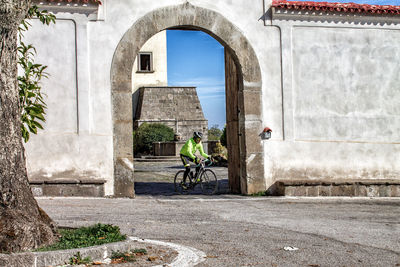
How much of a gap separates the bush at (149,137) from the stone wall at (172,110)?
337cm

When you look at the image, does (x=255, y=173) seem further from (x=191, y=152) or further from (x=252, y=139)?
(x=191, y=152)

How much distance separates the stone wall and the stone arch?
23.5m

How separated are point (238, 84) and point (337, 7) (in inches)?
111

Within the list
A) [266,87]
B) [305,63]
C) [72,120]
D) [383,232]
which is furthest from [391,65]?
[72,120]

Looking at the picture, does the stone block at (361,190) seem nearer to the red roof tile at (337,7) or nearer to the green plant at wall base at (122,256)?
the red roof tile at (337,7)

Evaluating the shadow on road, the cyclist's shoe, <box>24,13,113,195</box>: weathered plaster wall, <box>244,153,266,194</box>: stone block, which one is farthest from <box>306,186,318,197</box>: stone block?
<box>24,13,113,195</box>: weathered plaster wall

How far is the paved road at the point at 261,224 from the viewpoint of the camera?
538cm

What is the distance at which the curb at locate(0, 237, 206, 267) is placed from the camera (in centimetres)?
450

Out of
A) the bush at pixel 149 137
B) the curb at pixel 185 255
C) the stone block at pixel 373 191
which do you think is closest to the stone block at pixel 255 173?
the stone block at pixel 373 191

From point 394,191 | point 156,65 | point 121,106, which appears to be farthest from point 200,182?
point 156,65

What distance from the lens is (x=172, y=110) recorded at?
35906mm

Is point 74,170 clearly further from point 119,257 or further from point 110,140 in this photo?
point 119,257

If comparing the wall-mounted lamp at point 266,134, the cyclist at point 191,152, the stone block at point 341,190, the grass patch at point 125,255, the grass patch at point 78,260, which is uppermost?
the wall-mounted lamp at point 266,134

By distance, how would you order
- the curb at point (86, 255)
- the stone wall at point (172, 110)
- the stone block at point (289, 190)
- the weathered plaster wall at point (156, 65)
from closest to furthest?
the curb at point (86, 255)
the stone block at point (289, 190)
the stone wall at point (172, 110)
the weathered plaster wall at point (156, 65)
